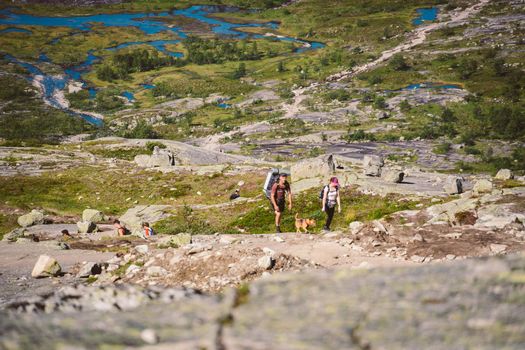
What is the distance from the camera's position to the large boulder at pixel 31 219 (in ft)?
106

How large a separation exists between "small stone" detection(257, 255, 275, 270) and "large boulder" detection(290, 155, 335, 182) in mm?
24465

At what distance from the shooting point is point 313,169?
3753 centimetres

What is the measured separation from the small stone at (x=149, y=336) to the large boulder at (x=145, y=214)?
28.5 meters

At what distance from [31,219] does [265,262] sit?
90.0ft

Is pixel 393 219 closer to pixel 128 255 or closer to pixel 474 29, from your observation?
pixel 128 255

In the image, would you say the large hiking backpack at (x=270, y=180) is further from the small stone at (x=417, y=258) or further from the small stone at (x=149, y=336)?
the small stone at (x=149, y=336)

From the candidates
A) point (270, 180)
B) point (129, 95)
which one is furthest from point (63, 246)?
point (129, 95)

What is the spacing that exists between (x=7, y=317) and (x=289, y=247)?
12.8 metres

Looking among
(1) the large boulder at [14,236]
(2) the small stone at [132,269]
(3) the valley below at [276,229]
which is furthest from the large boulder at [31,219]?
(2) the small stone at [132,269]

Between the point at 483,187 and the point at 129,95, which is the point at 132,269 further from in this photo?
the point at 129,95

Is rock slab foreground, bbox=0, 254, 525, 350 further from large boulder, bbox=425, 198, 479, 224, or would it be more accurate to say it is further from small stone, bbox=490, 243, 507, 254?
large boulder, bbox=425, 198, 479, 224

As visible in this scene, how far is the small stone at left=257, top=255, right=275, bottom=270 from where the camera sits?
12565 mm

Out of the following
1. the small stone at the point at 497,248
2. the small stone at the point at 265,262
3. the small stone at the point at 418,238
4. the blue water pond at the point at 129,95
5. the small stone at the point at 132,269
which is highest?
the small stone at the point at 265,262

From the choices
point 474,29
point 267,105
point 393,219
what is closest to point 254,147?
point 267,105
